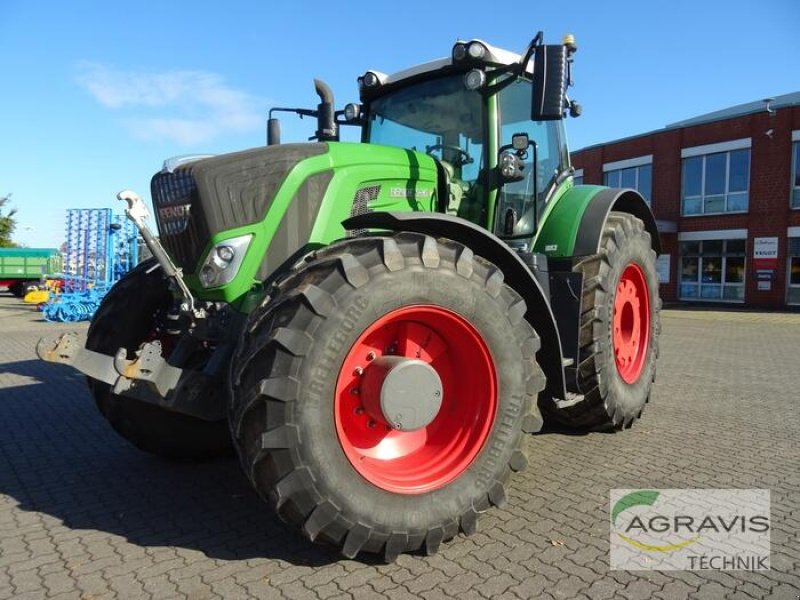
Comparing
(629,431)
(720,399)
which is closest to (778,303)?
(720,399)

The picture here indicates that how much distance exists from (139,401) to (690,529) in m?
3.26

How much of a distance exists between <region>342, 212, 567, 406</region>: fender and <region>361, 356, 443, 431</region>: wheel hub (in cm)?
72

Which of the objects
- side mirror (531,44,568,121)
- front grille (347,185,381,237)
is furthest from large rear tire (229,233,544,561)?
side mirror (531,44,568,121)

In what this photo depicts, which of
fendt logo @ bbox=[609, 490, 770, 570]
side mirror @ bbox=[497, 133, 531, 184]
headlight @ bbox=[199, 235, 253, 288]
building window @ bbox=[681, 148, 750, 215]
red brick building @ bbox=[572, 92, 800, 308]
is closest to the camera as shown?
fendt logo @ bbox=[609, 490, 770, 570]

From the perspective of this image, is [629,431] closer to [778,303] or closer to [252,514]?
[252,514]

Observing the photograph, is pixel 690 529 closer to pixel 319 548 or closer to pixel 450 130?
pixel 319 548

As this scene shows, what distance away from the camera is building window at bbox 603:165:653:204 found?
2549 cm

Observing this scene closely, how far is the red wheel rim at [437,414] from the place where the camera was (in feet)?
9.46

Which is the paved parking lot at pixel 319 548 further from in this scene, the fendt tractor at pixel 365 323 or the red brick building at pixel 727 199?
the red brick building at pixel 727 199

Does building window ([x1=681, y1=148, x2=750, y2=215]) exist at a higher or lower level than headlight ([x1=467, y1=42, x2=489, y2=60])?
higher

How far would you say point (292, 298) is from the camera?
2.58 metres

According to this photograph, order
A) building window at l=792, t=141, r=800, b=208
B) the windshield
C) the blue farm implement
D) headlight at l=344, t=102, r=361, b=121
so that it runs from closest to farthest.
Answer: the windshield
headlight at l=344, t=102, r=361, b=121
the blue farm implement
building window at l=792, t=141, r=800, b=208

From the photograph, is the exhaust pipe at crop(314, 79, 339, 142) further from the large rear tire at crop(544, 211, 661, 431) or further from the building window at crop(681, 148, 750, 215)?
the building window at crop(681, 148, 750, 215)

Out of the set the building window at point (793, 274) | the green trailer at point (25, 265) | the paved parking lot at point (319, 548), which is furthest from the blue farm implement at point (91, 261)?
the building window at point (793, 274)
